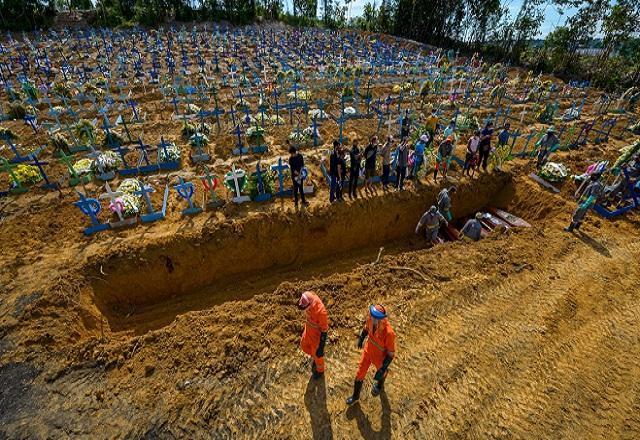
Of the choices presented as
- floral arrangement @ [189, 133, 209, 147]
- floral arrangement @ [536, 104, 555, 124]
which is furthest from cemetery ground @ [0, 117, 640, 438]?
floral arrangement @ [536, 104, 555, 124]

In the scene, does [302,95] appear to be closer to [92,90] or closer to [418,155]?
[418,155]

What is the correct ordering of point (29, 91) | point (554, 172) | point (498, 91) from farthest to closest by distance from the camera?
point (498, 91) → point (29, 91) → point (554, 172)

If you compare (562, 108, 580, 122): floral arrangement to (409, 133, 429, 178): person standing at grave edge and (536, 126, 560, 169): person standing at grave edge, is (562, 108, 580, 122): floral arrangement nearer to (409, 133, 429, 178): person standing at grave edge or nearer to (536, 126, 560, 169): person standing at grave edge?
(536, 126, 560, 169): person standing at grave edge

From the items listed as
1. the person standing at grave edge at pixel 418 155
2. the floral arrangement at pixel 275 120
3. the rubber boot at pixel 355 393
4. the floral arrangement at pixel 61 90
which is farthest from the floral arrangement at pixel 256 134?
the floral arrangement at pixel 61 90

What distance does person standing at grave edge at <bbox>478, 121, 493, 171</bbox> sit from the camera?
11.2 metres

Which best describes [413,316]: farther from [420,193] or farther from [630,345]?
[420,193]

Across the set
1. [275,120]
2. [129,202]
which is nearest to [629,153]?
[275,120]

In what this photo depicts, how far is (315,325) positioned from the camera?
4.87 m

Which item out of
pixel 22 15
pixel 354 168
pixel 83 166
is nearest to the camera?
pixel 354 168

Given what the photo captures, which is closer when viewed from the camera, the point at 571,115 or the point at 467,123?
the point at 467,123

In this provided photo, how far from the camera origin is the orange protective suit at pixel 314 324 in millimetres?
4781

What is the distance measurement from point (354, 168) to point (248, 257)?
13.6 ft

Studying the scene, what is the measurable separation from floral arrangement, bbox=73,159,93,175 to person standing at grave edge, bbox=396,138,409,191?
34.4ft

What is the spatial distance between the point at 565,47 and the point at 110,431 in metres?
42.0
